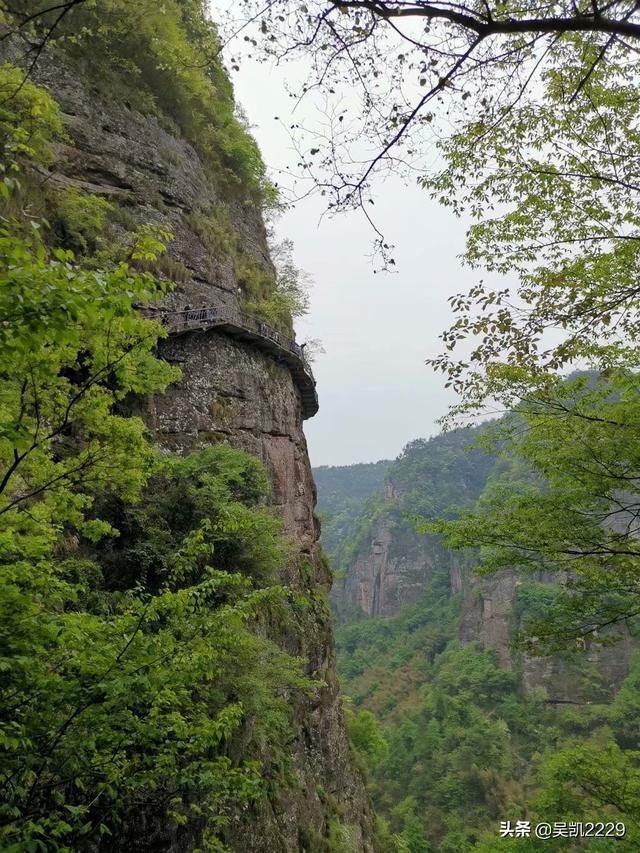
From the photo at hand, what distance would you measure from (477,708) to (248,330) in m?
40.4

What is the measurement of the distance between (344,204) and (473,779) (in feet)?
126

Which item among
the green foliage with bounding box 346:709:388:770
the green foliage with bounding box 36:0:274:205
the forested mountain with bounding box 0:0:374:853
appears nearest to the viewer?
the forested mountain with bounding box 0:0:374:853

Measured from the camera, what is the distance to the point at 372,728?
71.0 feet

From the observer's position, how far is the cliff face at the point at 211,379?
1144cm

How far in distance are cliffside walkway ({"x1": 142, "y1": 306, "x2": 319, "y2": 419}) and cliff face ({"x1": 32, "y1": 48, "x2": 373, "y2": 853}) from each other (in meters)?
0.27

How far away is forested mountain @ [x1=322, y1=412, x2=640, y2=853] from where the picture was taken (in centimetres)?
864

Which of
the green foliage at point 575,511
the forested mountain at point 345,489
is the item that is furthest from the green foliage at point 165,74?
the forested mountain at point 345,489

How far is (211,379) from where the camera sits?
12.5 meters

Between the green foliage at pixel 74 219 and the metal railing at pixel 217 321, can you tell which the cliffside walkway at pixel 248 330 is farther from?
the green foliage at pixel 74 219

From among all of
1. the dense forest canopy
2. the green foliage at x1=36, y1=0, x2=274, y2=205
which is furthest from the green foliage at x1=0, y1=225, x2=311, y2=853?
the green foliage at x1=36, y1=0, x2=274, y2=205

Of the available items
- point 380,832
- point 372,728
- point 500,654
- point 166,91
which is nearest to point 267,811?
point 380,832

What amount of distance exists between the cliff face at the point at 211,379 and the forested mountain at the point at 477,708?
11.9ft

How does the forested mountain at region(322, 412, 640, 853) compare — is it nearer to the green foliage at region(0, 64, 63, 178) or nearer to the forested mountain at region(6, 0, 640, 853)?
the forested mountain at region(6, 0, 640, 853)

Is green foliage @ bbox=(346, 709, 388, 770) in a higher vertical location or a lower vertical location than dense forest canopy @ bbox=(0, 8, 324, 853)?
lower
